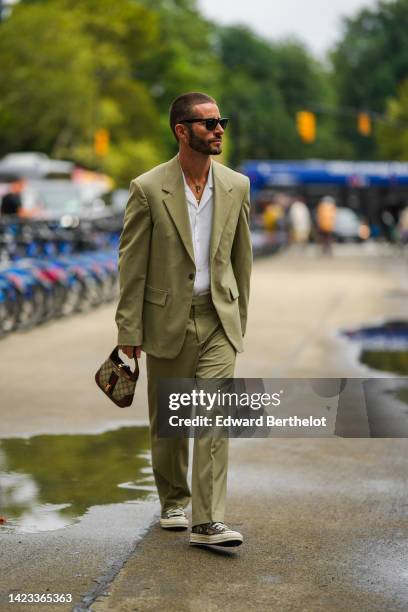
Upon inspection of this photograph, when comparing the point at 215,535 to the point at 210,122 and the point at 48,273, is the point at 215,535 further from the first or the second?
the point at 48,273

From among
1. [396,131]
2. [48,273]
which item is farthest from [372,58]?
[48,273]

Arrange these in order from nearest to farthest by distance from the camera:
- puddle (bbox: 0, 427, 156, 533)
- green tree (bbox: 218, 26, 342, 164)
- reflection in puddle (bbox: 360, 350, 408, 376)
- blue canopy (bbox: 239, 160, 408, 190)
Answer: puddle (bbox: 0, 427, 156, 533)
reflection in puddle (bbox: 360, 350, 408, 376)
blue canopy (bbox: 239, 160, 408, 190)
green tree (bbox: 218, 26, 342, 164)

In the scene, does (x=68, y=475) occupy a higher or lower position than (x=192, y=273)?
lower

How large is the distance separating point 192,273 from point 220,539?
3.41 feet

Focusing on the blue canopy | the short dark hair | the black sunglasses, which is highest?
the short dark hair

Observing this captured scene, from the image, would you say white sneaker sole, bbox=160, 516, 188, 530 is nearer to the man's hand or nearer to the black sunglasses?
the man's hand

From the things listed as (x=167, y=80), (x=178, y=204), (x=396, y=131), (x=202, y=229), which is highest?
(x=167, y=80)

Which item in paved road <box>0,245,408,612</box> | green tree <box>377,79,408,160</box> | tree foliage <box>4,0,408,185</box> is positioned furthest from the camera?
green tree <box>377,79,408,160</box>

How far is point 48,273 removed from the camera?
16.1 metres

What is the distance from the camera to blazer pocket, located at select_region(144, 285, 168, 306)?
5.53 meters

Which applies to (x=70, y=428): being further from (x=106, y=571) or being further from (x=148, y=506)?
(x=106, y=571)

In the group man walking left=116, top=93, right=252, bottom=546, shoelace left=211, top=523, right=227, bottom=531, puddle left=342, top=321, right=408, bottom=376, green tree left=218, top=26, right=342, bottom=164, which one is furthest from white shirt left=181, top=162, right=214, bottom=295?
green tree left=218, top=26, right=342, bottom=164

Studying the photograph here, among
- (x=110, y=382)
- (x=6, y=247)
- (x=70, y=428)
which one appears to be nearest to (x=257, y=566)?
(x=110, y=382)

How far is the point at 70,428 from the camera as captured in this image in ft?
28.5
